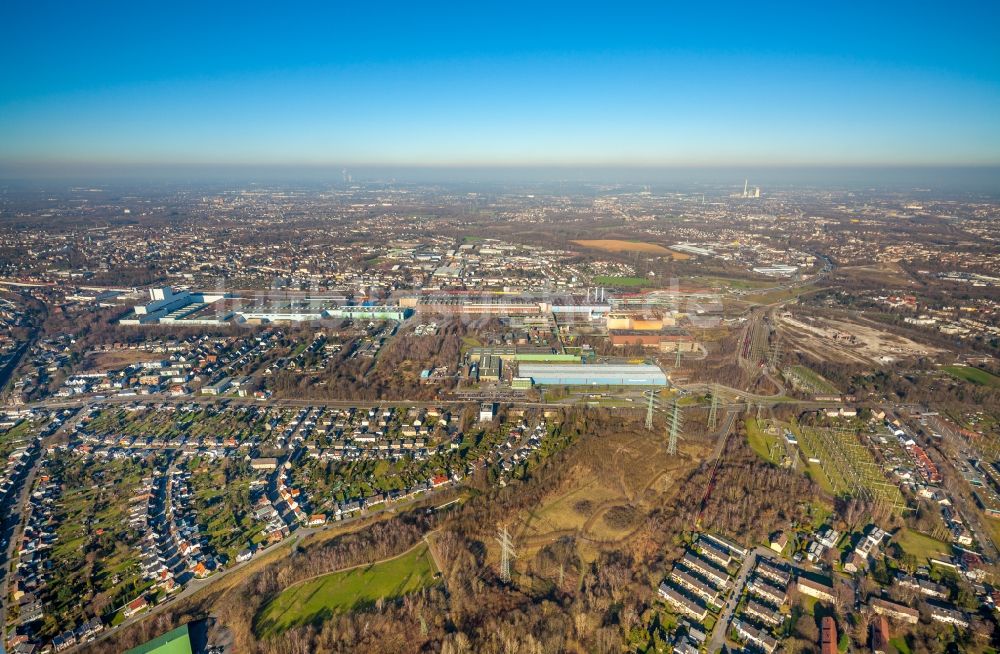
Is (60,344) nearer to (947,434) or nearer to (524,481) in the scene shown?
(524,481)

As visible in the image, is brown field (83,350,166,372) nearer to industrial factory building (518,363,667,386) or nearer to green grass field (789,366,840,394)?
industrial factory building (518,363,667,386)

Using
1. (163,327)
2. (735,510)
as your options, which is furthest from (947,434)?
(163,327)

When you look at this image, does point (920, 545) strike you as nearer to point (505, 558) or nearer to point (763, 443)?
point (763, 443)

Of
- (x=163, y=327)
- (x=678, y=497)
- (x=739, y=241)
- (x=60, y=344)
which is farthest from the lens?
(x=739, y=241)

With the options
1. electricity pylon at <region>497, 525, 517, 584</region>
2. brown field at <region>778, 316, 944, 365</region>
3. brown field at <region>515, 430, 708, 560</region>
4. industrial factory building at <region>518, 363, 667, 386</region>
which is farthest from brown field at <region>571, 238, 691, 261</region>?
electricity pylon at <region>497, 525, 517, 584</region>

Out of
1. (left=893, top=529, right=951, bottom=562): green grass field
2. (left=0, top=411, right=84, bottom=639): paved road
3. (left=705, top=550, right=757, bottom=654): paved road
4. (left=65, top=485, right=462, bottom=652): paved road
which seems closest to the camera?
(left=705, top=550, right=757, bottom=654): paved road

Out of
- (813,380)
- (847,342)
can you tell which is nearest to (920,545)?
(813,380)
